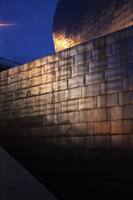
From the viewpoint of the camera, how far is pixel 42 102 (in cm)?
1062

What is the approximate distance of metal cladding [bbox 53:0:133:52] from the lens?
8859mm

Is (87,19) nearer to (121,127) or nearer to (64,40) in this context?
(64,40)

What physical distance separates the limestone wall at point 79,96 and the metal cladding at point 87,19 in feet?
Result: 1.80

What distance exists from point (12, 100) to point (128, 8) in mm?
6187

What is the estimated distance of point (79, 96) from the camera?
30.9ft

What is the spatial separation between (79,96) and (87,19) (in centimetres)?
293

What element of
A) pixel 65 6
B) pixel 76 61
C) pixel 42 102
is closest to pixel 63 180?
pixel 42 102

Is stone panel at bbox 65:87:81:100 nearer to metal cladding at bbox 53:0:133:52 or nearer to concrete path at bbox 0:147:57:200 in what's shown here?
metal cladding at bbox 53:0:133:52

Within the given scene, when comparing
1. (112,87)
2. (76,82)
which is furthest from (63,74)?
(112,87)

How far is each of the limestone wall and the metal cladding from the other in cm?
55

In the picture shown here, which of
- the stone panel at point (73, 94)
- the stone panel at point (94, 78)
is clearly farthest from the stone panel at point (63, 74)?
the stone panel at point (94, 78)

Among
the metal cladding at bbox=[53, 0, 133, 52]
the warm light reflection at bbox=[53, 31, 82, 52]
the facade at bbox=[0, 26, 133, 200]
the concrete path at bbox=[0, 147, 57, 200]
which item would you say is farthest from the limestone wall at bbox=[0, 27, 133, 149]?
the concrete path at bbox=[0, 147, 57, 200]

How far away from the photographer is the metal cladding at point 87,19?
29.1ft

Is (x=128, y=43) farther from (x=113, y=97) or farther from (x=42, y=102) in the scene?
(x=42, y=102)
